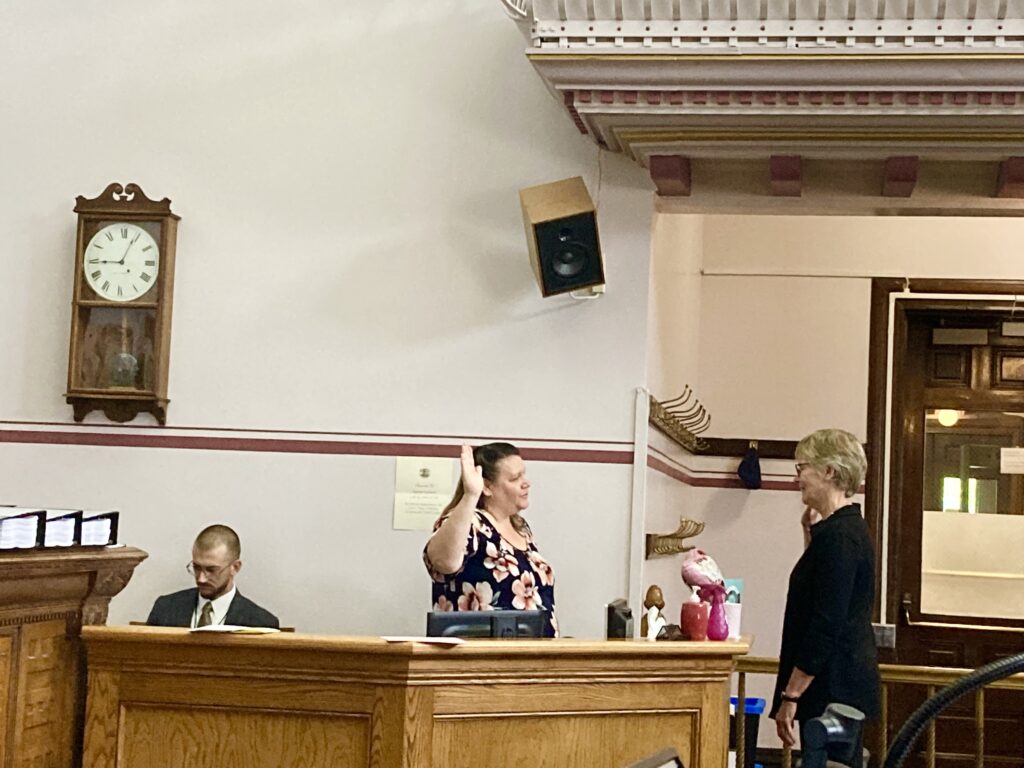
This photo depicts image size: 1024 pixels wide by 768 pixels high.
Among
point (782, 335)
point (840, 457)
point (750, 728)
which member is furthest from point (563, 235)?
point (782, 335)

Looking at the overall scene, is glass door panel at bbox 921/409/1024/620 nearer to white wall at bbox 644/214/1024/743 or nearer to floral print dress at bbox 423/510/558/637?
white wall at bbox 644/214/1024/743

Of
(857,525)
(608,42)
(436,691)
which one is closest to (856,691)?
(857,525)

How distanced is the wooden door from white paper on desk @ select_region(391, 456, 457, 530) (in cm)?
317

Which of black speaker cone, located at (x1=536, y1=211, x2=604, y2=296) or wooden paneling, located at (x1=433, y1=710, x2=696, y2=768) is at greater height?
black speaker cone, located at (x1=536, y1=211, x2=604, y2=296)

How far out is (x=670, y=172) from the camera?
4957mm

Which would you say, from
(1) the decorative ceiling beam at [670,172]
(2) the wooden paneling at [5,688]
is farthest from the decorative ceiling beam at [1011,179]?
(2) the wooden paneling at [5,688]

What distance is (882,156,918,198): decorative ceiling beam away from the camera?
15.8ft

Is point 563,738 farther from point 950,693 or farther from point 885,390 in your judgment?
point 885,390

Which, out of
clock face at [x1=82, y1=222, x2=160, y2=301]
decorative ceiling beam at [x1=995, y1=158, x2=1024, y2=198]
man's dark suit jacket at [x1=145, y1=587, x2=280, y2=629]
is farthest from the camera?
clock face at [x1=82, y1=222, x2=160, y2=301]

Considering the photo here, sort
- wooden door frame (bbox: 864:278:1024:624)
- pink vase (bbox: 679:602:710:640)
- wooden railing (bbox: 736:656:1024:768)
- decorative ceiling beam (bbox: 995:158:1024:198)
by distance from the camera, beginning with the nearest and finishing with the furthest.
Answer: pink vase (bbox: 679:602:710:640) → wooden railing (bbox: 736:656:1024:768) → decorative ceiling beam (bbox: 995:158:1024:198) → wooden door frame (bbox: 864:278:1024:624)

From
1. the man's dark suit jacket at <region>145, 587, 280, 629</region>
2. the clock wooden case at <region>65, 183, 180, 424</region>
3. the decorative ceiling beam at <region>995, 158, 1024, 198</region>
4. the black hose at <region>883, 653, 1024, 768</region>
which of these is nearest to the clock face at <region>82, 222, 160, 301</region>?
the clock wooden case at <region>65, 183, 180, 424</region>

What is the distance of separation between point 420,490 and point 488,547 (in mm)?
888

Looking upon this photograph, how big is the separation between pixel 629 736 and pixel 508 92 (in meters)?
2.65

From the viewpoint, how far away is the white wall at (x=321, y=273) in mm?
5125
